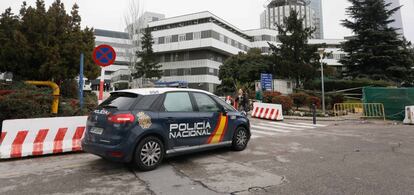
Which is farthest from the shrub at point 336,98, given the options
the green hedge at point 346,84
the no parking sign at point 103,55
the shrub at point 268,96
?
the no parking sign at point 103,55

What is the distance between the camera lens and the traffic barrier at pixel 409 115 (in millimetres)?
14516

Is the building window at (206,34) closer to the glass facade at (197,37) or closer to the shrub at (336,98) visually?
the glass facade at (197,37)

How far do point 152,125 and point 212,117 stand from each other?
5.60ft

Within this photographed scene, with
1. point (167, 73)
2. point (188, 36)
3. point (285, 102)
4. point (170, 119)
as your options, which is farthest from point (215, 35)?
point (170, 119)

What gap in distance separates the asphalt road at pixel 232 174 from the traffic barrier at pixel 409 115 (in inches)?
A: 365

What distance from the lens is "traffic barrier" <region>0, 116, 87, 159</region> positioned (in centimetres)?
630

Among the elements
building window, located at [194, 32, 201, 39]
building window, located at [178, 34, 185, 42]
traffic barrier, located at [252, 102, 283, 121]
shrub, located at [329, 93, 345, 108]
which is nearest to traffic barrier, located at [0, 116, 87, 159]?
traffic barrier, located at [252, 102, 283, 121]

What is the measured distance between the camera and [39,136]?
261 inches

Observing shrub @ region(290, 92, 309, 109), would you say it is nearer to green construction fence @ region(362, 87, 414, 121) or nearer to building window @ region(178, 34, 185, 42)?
green construction fence @ region(362, 87, 414, 121)

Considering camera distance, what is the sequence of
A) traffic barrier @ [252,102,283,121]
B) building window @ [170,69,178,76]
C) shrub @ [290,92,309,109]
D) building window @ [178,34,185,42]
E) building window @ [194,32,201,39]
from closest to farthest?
traffic barrier @ [252,102,283,121]
shrub @ [290,92,309,109]
building window @ [194,32,201,39]
building window @ [178,34,185,42]
building window @ [170,69,178,76]

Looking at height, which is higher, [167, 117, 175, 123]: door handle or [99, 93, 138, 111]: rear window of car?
[99, 93, 138, 111]: rear window of car

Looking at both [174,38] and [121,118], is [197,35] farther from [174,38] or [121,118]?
[121,118]

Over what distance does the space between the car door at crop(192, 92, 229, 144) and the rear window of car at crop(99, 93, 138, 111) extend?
152 centimetres

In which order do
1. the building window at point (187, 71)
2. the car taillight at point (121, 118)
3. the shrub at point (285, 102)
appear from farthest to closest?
the building window at point (187, 71) → the shrub at point (285, 102) → the car taillight at point (121, 118)
